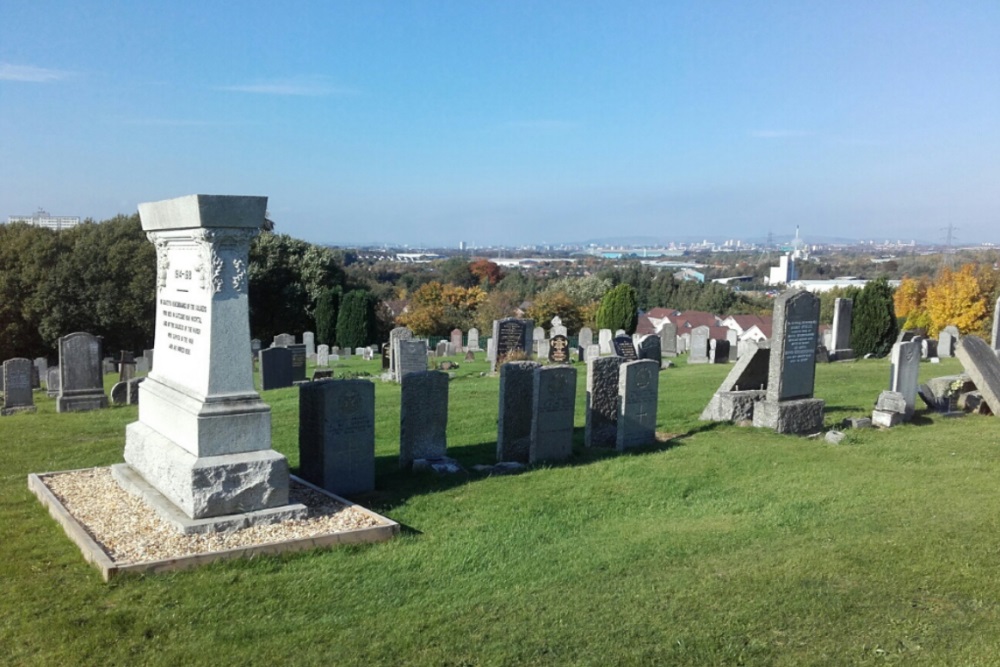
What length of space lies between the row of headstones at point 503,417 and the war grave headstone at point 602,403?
14 millimetres

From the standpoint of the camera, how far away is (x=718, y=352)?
24.2 meters

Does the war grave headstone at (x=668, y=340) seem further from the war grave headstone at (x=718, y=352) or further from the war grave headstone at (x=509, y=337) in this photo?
the war grave headstone at (x=509, y=337)

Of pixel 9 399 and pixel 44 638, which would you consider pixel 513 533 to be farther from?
pixel 9 399

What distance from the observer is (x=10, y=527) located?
23.0 ft

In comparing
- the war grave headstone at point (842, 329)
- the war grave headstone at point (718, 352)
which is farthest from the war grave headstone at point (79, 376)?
the war grave headstone at point (842, 329)

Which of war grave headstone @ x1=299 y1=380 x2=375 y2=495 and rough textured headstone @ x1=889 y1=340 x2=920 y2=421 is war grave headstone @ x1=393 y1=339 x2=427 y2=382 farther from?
rough textured headstone @ x1=889 y1=340 x2=920 y2=421

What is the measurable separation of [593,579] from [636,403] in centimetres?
507

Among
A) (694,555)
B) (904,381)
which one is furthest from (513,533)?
(904,381)

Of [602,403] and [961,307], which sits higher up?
[961,307]

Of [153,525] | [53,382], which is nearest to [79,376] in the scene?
[53,382]

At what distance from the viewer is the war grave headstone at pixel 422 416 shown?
973 centimetres

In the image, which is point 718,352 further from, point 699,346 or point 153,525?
point 153,525

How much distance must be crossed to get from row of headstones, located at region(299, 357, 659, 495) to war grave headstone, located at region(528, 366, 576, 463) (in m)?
0.01

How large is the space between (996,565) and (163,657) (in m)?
5.93
